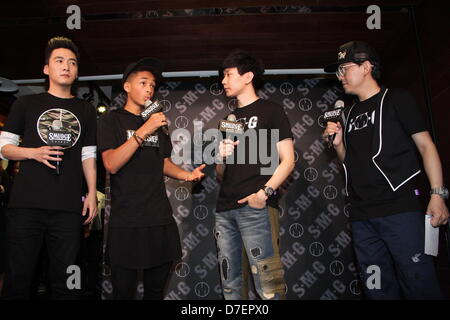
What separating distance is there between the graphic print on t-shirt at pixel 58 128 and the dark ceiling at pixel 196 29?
1.12 m

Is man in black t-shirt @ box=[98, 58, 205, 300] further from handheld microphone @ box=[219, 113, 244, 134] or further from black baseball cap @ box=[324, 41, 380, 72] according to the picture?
black baseball cap @ box=[324, 41, 380, 72]

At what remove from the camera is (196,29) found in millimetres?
3256

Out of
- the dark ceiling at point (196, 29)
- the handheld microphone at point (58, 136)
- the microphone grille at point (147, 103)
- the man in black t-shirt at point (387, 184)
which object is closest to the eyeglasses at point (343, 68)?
the man in black t-shirt at point (387, 184)

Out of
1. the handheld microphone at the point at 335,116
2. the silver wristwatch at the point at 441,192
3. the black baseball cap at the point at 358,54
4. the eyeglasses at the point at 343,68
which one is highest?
the black baseball cap at the point at 358,54

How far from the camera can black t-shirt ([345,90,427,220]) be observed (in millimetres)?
2117

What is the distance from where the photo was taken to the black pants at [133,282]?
2287mm

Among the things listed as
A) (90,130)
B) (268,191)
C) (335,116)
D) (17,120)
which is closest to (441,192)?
(335,116)

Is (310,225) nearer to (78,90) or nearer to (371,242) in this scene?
(371,242)

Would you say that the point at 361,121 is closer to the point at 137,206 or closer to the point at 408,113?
the point at 408,113

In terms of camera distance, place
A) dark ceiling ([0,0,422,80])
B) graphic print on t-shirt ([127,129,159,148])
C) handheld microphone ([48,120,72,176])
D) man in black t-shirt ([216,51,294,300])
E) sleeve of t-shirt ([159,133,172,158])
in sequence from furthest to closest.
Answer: dark ceiling ([0,0,422,80])
sleeve of t-shirt ([159,133,172,158])
graphic print on t-shirt ([127,129,159,148])
handheld microphone ([48,120,72,176])
man in black t-shirt ([216,51,294,300])

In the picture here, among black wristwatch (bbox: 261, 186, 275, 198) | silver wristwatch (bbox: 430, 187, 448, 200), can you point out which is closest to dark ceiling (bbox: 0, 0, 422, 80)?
black wristwatch (bbox: 261, 186, 275, 198)

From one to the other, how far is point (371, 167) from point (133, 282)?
1683 mm

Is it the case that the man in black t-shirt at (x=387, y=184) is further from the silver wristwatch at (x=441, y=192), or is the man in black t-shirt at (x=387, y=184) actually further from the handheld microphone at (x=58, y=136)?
the handheld microphone at (x=58, y=136)

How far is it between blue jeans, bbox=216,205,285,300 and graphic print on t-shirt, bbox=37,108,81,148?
1108 millimetres
